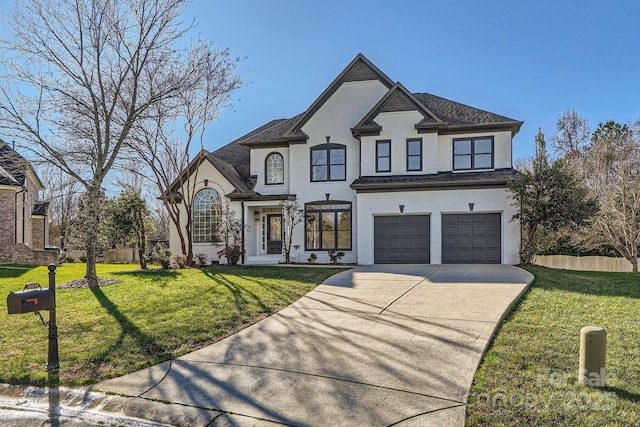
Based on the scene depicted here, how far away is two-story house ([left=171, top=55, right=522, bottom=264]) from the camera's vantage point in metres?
17.5

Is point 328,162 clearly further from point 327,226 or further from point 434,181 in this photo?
point 434,181

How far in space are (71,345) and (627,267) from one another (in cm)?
2341

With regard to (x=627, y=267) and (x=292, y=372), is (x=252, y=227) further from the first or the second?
(x=627, y=267)

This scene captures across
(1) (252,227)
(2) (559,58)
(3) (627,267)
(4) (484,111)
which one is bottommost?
(3) (627,267)

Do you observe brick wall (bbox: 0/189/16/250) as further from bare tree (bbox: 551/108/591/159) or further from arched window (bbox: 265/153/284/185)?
bare tree (bbox: 551/108/591/159)

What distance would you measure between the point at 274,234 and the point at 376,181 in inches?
263

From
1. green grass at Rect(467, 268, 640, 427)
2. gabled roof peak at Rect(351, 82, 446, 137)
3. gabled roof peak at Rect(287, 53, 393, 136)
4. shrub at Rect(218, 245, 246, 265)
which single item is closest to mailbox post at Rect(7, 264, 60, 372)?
green grass at Rect(467, 268, 640, 427)

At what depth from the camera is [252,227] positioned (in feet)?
68.8

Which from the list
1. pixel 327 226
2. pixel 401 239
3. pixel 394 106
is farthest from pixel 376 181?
pixel 394 106

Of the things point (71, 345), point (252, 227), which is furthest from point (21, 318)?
point (252, 227)

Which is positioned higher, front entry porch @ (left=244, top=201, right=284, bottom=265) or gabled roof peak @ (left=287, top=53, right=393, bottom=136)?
gabled roof peak @ (left=287, top=53, right=393, bottom=136)

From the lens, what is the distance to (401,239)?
18.1 meters

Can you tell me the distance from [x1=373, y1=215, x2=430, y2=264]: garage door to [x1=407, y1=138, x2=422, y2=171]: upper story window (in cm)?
240

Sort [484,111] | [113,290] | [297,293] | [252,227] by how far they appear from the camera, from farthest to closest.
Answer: [252,227], [484,111], [113,290], [297,293]
